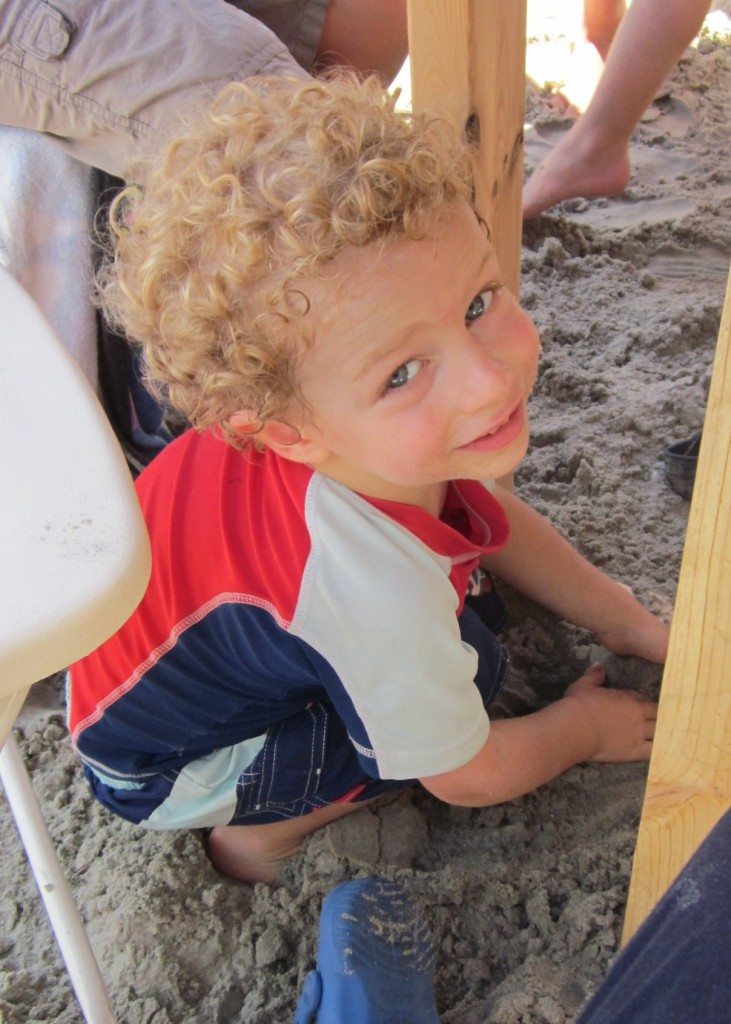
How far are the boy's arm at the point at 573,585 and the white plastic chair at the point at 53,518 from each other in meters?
0.78

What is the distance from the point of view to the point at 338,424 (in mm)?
961

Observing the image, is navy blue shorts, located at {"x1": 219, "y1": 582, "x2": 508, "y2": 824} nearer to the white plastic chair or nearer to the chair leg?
the chair leg

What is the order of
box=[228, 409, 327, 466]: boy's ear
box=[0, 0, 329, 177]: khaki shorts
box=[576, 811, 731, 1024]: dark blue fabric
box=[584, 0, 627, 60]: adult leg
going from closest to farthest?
1. box=[576, 811, 731, 1024]: dark blue fabric
2. box=[228, 409, 327, 466]: boy's ear
3. box=[0, 0, 329, 177]: khaki shorts
4. box=[584, 0, 627, 60]: adult leg

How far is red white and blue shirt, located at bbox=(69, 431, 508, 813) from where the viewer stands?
0.98 metres

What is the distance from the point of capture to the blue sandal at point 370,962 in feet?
3.48

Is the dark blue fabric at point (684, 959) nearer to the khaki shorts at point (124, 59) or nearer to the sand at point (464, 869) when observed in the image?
the sand at point (464, 869)

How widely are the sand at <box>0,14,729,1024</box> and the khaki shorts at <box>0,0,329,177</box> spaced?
2.69 ft

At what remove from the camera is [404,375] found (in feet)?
3.06

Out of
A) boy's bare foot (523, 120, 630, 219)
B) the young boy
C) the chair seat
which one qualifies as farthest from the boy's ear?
boy's bare foot (523, 120, 630, 219)

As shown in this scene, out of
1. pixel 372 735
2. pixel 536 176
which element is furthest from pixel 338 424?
pixel 536 176

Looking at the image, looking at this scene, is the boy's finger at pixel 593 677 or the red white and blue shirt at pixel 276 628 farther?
the boy's finger at pixel 593 677

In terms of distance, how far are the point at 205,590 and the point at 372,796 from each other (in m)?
0.44

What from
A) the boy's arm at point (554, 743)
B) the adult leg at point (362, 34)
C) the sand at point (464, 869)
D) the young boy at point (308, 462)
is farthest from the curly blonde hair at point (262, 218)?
the adult leg at point (362, 34)

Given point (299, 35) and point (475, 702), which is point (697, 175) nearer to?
point (299, 35)
